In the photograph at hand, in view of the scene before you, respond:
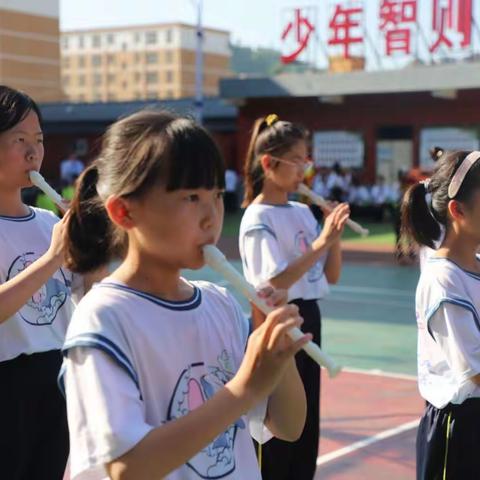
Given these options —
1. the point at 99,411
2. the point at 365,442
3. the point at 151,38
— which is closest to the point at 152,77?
the point at 151,38

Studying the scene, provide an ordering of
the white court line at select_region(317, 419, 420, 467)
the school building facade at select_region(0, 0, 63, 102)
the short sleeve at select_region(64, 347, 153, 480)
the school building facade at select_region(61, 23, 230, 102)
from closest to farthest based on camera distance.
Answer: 1. the short sleeve at select_region(64, 347, 153, 480)
2. the white court line at select_region(317, 419, 420, 467)
3. the school building facade at select_region(0, 0, 63, 102)
4. the school building facade at select_region(61, 23, 230, 102)

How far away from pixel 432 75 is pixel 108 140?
17.1 meters

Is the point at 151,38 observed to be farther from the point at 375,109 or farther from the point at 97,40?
the point at 375,109

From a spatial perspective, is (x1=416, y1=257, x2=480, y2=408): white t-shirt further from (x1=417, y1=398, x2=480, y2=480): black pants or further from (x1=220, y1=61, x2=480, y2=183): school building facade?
(x1=220, y1=61, x2=480, y2=183): school building facade

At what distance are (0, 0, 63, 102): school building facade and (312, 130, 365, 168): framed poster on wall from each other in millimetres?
23626

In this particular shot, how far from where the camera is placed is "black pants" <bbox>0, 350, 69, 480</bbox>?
2.46 metres

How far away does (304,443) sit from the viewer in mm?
3480

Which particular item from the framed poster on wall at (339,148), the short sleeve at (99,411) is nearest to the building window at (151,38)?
the framed poster on wall at (339,148)

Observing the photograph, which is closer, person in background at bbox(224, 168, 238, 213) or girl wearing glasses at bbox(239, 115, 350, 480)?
girl wearing glasses at bbox(239, 115, 350, 480)

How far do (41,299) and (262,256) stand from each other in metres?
1.14

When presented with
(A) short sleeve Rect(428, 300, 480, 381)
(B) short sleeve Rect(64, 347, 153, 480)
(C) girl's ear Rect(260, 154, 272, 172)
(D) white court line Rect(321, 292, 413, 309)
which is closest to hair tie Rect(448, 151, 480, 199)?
(A) short sleeve Rect(428, 300, 480, 381)

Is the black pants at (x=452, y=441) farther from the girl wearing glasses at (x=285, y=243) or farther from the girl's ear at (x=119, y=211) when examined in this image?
the girl's ear at (x=119, y=211)

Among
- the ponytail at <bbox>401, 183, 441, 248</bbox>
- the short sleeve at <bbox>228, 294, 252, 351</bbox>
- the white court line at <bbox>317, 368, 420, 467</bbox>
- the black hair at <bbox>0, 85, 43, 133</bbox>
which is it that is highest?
the black hair at <bbox>0, 85, 43, 133</bbox>

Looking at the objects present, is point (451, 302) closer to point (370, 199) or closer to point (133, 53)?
point (370, 199)
